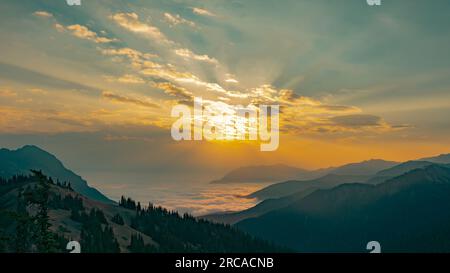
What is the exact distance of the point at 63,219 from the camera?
501ft

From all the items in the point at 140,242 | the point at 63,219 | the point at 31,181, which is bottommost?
the point at 140,242

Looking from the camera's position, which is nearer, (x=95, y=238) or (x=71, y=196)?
(x=95, y=238)

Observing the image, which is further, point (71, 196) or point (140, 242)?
point (71, 196)
